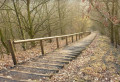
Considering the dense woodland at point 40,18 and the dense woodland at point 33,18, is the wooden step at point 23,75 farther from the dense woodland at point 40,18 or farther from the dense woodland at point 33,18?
the dense woodland at point 33,18

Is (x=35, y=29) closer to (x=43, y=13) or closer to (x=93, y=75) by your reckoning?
(x=43, y=13)

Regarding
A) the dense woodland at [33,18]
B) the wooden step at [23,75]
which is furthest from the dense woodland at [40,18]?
the wooden step at [23,75]

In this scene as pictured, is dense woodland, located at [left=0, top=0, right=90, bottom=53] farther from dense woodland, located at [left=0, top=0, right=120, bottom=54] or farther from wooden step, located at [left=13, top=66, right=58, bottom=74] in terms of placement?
wooden step, located at [left=13, top=66, right=58, bottom=74]

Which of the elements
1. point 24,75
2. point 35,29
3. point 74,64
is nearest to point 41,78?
point 24,75

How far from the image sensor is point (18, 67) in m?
4.57

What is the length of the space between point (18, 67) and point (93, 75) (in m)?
3.49

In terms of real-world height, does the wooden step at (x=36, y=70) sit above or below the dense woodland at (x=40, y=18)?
below

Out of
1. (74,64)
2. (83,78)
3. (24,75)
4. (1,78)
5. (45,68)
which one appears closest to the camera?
(1,78)

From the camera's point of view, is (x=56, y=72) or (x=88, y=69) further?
(x=88, y=69)

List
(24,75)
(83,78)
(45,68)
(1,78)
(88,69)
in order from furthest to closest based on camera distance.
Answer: (88,69) → (45,68) → (83,78) → (24,75) → (1,78)

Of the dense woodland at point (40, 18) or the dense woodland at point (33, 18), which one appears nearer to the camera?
the dense woodland at point (40, 18)

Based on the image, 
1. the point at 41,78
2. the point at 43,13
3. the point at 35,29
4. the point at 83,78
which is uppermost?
the point at 43,13

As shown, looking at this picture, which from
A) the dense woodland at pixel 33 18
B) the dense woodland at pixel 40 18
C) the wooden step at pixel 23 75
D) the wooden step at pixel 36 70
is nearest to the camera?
the wooden step at pixel 23 75

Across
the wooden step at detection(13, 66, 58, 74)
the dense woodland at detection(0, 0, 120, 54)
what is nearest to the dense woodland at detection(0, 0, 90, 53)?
the dense woodland at detection(0, 0, 120, 54)
